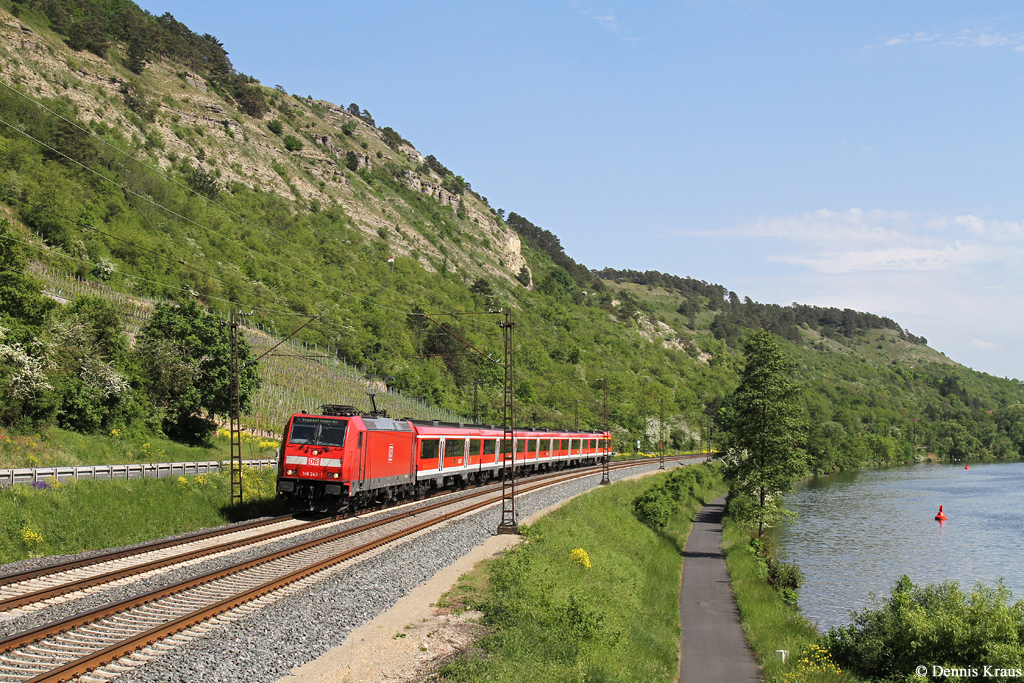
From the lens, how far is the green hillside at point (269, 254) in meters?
72.2

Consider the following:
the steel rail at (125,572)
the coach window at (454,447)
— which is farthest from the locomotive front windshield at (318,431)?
the coach window at (454,447)

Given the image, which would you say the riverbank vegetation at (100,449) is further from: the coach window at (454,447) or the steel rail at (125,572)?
the steel rail at (125,572)

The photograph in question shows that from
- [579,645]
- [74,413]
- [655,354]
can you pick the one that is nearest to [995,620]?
[579,645]

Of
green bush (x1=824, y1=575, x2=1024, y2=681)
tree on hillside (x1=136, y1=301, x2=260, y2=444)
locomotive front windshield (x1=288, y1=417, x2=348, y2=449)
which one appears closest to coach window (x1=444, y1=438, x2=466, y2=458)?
locomotive front windshield (x1=288, y1=417, x2=348, y2=449)

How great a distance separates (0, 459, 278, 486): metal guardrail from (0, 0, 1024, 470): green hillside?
799 cm

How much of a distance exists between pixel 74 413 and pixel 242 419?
15.5m

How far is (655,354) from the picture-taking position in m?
196

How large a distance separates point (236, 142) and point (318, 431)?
12807 centimetres

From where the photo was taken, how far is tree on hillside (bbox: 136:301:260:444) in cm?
4206

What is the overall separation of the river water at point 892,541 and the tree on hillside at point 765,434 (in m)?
4.73

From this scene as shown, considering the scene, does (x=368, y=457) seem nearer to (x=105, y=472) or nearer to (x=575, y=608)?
(x=105, y=472)

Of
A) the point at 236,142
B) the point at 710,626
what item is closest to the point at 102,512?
the point at 710,626

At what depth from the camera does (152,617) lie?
45.3 ft

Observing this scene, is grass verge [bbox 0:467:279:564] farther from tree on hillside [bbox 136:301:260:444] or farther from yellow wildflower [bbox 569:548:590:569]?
tree on hillside [bbox 136:301:260:444]
